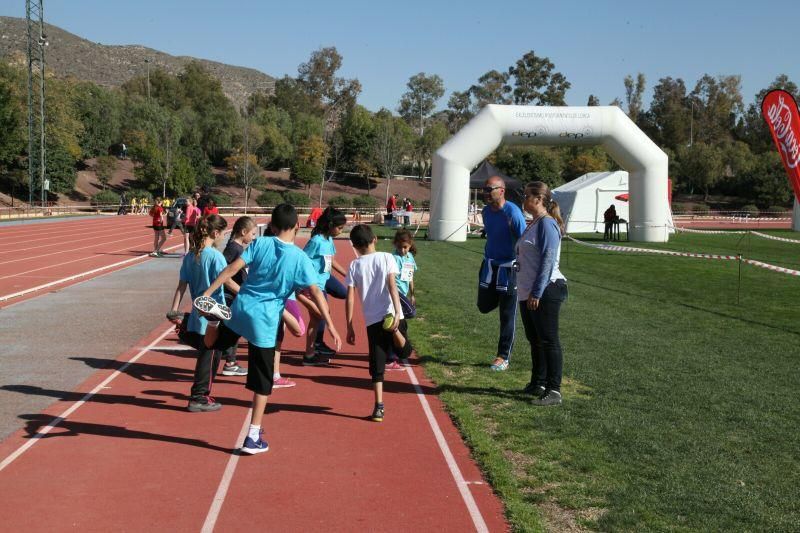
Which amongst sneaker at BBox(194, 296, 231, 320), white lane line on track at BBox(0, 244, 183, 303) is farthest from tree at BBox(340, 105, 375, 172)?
sneaker at BBox(194, 296, 231, 320)

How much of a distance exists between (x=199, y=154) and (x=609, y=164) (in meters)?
42.8

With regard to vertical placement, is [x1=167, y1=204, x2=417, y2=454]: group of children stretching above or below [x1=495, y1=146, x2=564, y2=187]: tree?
below

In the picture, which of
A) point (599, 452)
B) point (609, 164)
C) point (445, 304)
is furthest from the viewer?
point (609, 164)

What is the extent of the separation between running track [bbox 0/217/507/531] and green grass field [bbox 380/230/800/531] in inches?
15.0

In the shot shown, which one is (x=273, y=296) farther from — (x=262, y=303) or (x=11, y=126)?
(x=11, y=126)

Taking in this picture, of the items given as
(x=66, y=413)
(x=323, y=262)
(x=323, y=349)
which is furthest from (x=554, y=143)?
(x=66, y=413)

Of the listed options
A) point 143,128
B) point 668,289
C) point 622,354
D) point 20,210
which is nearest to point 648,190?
point 668,289

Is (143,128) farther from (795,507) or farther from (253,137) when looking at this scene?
(795,507)

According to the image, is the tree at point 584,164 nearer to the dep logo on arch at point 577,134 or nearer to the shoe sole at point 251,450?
the dep logo on arch at point 577,134

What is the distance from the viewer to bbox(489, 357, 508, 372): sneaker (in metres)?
8.53

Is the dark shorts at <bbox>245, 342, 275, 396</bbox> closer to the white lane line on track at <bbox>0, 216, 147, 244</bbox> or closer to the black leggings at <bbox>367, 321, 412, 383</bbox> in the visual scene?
the black leggings at <bbox>367, 321, 412, 383</bbox>

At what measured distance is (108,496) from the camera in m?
5.04

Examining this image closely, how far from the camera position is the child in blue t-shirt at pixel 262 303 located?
5.74 meters

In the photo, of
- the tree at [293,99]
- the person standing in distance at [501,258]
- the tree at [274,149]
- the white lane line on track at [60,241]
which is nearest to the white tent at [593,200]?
the white lane line on track at [60,241]
